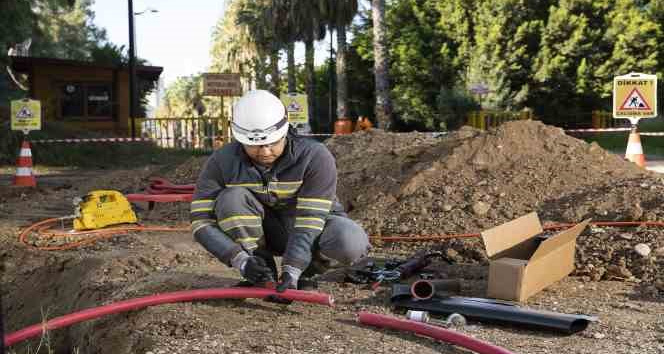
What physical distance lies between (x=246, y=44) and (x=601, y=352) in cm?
4255

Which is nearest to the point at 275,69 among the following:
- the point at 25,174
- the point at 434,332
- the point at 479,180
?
the point at 25,174

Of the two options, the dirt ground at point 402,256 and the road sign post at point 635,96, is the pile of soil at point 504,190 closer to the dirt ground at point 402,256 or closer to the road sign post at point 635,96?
the dirt ground at point 402,256

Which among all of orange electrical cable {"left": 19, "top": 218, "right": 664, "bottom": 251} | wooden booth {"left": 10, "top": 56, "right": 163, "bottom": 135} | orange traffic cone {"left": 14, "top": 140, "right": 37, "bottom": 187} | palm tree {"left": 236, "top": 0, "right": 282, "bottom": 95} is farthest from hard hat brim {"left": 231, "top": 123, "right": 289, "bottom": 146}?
palm tree {"left": 236, "top": 0, "right": 282, "bottom": 95}

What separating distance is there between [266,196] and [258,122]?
1.55ft

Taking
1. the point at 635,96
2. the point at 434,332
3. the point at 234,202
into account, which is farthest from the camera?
the point at 635,96

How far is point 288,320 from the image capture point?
3883mm

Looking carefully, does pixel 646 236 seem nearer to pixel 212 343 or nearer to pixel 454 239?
pixel 454 239

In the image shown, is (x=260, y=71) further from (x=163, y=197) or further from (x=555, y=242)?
(x=555, y=242)

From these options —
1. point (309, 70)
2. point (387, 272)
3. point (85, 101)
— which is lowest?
point (387, 272)

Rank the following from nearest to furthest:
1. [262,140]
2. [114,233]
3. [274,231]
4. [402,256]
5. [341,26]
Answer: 1. [262,140]
2. [274,231]
3. [402,256]
4. [114,233]
5. [341,26]

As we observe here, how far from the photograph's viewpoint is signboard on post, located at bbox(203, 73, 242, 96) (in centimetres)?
1767

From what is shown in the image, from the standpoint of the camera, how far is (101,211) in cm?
776

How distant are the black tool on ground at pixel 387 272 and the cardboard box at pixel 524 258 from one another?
2.27 ft

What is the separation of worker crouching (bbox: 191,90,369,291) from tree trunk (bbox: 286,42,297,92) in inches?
1161
